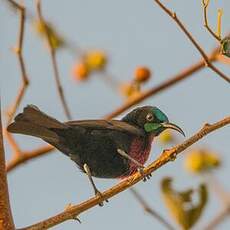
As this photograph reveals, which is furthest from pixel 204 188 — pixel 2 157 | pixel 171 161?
pixel 2 157

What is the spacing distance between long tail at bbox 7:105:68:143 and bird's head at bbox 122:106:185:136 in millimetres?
522

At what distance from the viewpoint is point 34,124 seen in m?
3.68

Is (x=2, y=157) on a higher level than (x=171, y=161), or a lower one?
higher

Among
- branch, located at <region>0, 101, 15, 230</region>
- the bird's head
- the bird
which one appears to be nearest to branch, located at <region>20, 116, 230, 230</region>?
branch, located at <region>0, 101, 15, 230</region>

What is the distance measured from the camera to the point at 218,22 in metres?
3.13

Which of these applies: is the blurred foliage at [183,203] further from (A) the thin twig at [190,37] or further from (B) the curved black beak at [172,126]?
(A) the thin twig at [190,37]

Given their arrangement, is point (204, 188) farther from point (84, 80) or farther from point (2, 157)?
point (84, 80)

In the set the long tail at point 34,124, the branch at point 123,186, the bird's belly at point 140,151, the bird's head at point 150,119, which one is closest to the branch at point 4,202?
the branch at point 123,186

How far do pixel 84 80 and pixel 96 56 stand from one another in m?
0.35

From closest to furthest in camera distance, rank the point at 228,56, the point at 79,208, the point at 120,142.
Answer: the point at 79,208, the point at 228,56, the point at 120,142

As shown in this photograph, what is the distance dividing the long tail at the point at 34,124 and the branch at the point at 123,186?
0.93 meters

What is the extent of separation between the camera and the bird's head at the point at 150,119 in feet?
13.0

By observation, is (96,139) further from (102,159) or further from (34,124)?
(34,124)

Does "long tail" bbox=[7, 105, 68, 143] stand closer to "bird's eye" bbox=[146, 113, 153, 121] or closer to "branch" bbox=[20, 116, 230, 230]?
"bird's eye" bbox=[146, 113, 153, 121]
